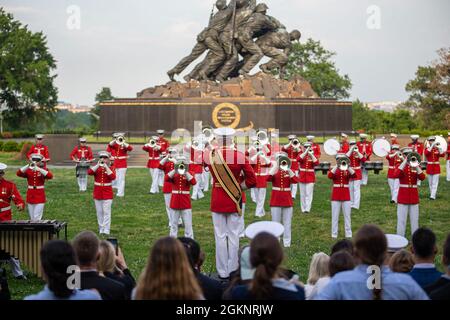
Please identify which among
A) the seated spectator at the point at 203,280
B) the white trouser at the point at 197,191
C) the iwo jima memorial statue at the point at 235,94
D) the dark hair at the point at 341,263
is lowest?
the white trouser at the point at 197,191

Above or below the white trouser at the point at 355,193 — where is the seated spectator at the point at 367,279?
above

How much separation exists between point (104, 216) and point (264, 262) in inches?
416

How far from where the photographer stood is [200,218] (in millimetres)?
17078

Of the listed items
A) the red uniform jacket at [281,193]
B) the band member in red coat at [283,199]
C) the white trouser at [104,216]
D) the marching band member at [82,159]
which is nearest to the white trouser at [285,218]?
the band member in red coat at [283,199]

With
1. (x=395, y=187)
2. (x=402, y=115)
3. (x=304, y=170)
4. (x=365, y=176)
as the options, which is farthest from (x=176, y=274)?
(x=402, y=115)

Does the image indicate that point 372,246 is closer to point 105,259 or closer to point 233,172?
point 105,259

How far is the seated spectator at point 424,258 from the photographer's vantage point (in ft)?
19.5

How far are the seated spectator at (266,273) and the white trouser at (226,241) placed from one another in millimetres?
6234

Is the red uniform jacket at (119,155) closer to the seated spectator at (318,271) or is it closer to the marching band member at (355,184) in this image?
the marching band member at (355,184)

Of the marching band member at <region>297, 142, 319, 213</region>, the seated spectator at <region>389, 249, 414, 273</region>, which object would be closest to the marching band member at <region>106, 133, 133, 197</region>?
the marching band member at <region>297, 142, 319, 213</region>

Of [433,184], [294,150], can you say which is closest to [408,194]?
[294,150]
